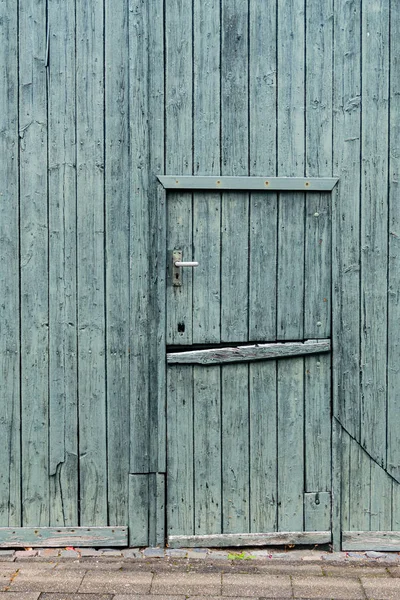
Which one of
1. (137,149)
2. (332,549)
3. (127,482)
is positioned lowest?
(332,549)

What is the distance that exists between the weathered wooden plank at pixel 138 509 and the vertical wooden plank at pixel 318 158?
3.95 feet

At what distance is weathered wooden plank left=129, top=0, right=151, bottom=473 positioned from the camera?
12.1 ft

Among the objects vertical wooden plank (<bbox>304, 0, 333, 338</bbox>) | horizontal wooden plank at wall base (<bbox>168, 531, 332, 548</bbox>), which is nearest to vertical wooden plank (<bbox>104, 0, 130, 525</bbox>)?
horizontal wooden plank at wall base (<bbox>168, 531, 332, 548</bbox>)

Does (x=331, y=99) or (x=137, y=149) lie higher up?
(x=331, y=99)

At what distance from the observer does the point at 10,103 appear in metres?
3.71

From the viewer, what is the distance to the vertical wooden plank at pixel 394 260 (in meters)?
3.81

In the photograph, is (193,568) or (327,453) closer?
(193,568)

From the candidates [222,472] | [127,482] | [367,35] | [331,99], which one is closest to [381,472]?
[222,472]

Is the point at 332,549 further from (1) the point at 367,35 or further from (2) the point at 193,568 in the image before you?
(1) the point at 367,35

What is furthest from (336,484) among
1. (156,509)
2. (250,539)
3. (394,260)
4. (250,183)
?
(250,183)

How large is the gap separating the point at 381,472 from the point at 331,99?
2055mm

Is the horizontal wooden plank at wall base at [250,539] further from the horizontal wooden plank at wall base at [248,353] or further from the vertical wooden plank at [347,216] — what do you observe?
the horizontal wooden plank at wall base at [248,353]

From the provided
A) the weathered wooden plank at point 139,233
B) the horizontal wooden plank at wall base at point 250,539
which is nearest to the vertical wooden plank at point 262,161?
the weathered wooden plank at point 139,233

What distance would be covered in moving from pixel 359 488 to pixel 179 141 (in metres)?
2.13
